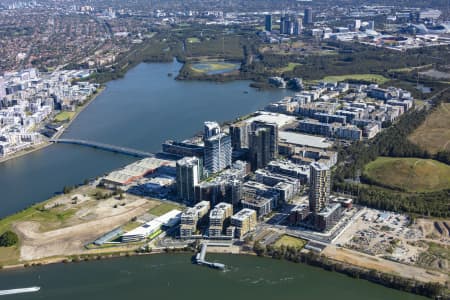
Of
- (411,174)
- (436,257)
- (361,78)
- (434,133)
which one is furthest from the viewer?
(361,78)

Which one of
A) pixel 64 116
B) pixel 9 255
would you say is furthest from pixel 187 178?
pixel 64 116

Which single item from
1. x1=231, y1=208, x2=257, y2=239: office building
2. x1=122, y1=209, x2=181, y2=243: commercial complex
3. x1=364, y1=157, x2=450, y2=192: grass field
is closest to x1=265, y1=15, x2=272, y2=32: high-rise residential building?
x1=364, y1=157, x2=450, y2=192: grass field

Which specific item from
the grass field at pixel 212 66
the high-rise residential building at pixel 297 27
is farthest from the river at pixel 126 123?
the high-rise residential building at pixel 297 27

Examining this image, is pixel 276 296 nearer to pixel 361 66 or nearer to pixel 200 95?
pixel 200 95

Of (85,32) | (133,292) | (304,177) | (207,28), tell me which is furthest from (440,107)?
(85,32)

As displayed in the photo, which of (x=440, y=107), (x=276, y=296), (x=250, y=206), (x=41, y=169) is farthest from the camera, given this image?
(x=440, y=107)

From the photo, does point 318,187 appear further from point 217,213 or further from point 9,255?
point 9,255
